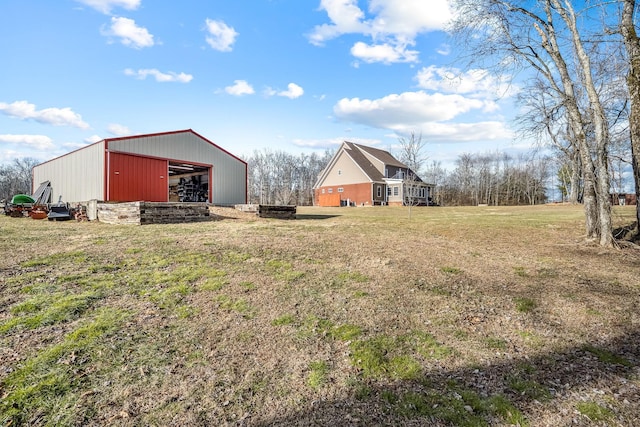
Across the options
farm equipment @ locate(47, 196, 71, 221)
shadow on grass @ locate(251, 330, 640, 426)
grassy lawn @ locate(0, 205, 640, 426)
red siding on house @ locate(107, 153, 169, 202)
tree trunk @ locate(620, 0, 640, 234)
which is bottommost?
shadow on grass @ locate(251, 330, 640, 426)

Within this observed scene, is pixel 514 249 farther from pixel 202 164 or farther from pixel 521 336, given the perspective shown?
pixel 202 164

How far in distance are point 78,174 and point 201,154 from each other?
619cm

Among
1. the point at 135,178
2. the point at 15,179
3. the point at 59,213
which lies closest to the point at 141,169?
the point at 135,178

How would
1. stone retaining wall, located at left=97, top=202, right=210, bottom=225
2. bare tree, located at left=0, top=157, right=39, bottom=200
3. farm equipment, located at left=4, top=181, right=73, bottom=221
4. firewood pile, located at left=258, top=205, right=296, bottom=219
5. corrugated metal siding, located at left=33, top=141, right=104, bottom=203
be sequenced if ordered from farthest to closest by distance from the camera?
1. bare tree, located at left=0, top=157, right=39, bottom=200
2. corrugated metal siding, located at left=33, top=141, right=104, bottom=203
3. firewood pile, located at left=258, top=205, right=296, bottom=219
4. farm equipment, located at left=4, top=181, right=73, bottom=221
5. stone retaining wall, located at left=97, top=202, right=210, bottom=225

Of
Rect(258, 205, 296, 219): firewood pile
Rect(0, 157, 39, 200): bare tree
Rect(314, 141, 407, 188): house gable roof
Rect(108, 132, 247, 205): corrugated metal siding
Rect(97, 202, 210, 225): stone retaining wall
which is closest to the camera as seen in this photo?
Rect(97, 202, 210, 225): stone retaining wall

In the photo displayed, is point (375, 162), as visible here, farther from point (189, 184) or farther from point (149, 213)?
point (149, 213)

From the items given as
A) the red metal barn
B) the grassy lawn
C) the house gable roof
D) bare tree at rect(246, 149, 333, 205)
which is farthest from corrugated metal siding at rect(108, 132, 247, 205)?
bare tree at rect(246, 149, 333, 205)

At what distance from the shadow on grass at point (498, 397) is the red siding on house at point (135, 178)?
15.9m

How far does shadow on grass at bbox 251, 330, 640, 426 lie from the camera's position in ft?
8.61

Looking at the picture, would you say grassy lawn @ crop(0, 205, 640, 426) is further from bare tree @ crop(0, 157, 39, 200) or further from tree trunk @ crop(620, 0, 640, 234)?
bare tree @ crop(0, 157, 39, 200)

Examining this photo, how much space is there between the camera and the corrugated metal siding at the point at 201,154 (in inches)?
633

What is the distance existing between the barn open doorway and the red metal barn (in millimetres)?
159

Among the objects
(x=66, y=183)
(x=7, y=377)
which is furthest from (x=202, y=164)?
(x=7, y=377)

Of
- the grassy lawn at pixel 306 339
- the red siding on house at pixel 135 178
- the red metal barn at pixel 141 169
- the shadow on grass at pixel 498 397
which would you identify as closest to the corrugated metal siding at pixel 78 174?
the red metal barn at pixel 141 169
